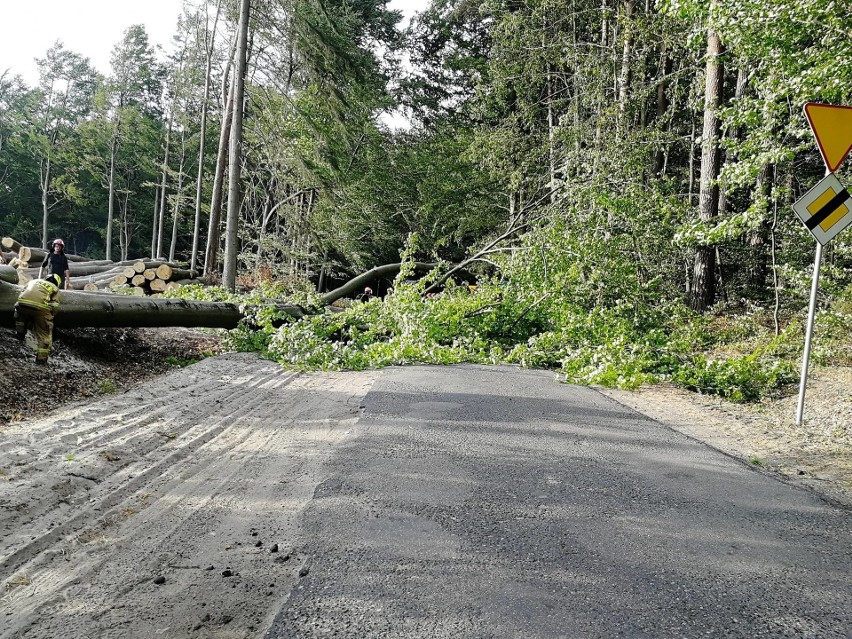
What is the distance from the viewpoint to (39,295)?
6980 millimetres

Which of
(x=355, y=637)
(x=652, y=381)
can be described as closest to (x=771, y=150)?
(x=652, y=381)

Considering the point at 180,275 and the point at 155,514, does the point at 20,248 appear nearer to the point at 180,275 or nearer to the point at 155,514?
the point at 180,275

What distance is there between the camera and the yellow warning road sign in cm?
605

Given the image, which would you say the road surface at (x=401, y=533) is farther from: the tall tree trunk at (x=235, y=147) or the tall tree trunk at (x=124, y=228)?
the tall tree trunk at (x=124, y=228)

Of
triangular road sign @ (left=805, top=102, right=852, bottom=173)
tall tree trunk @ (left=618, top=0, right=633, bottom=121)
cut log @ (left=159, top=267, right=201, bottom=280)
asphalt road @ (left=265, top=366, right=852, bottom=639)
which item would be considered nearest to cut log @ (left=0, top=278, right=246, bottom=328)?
asphalt road @ (left=265, top=366, right=852, bottom=639)

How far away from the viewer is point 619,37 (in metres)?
16.5

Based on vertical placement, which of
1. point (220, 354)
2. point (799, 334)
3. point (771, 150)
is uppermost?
point (771, 150)

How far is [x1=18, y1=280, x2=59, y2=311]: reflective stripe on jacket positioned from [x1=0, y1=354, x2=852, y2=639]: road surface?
7.98 feet

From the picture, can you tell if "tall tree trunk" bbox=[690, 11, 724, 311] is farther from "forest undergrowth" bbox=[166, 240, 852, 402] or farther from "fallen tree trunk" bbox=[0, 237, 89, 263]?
"fallen tree trunk" bbox=[0, 237, 89, 263]

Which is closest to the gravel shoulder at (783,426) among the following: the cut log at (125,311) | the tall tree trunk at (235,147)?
the cut log at (125,311)

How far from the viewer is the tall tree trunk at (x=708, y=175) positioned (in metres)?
11.9

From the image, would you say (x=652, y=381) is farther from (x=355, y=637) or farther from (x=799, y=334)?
(x=355, y=637)

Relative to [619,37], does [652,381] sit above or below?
below

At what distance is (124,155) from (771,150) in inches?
1922
